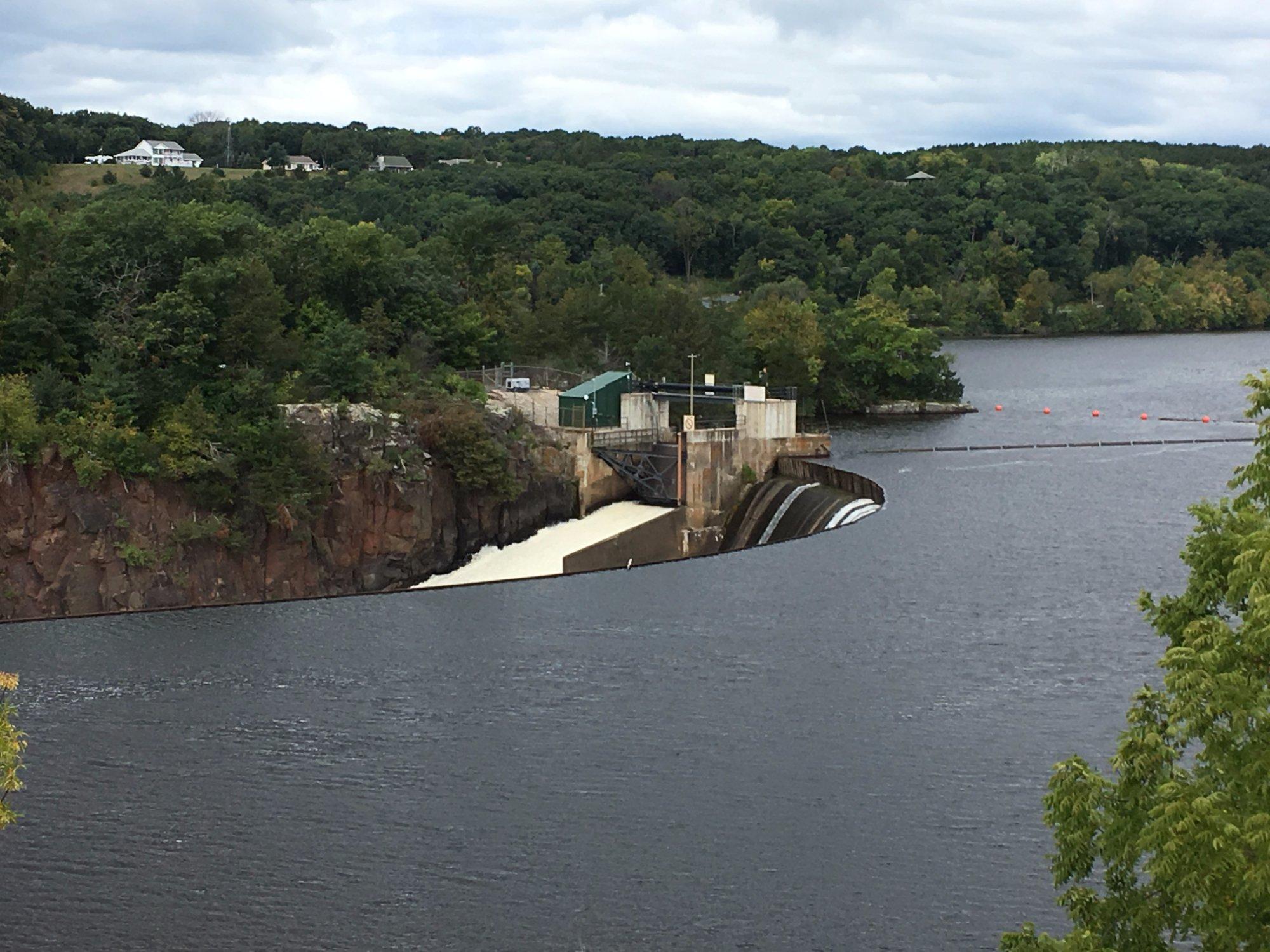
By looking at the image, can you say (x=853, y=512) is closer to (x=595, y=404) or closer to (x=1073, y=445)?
(x=595, y=404)

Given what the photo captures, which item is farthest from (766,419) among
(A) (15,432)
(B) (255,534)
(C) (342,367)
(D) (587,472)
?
(A) (15,432)

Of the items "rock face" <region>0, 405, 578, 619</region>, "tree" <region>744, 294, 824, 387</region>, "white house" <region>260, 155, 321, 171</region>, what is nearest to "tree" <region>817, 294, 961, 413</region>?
"tree" <region>744, 294, 824, 387</region>

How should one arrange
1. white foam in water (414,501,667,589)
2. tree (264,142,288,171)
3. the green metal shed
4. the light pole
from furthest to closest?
tree (264,142,288,171), the light pole, the green metal shed, white foam in water (414,501,667,589)

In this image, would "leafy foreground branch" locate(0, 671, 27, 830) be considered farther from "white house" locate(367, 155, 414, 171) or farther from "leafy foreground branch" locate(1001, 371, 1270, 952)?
"white house" locate(367, 155, 414, 171)

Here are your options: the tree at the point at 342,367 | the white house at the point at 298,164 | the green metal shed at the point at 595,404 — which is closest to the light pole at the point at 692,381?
the green metal shed at the point at 595,404

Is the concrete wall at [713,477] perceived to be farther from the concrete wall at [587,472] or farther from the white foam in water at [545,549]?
the concrete wall at [587,472]
